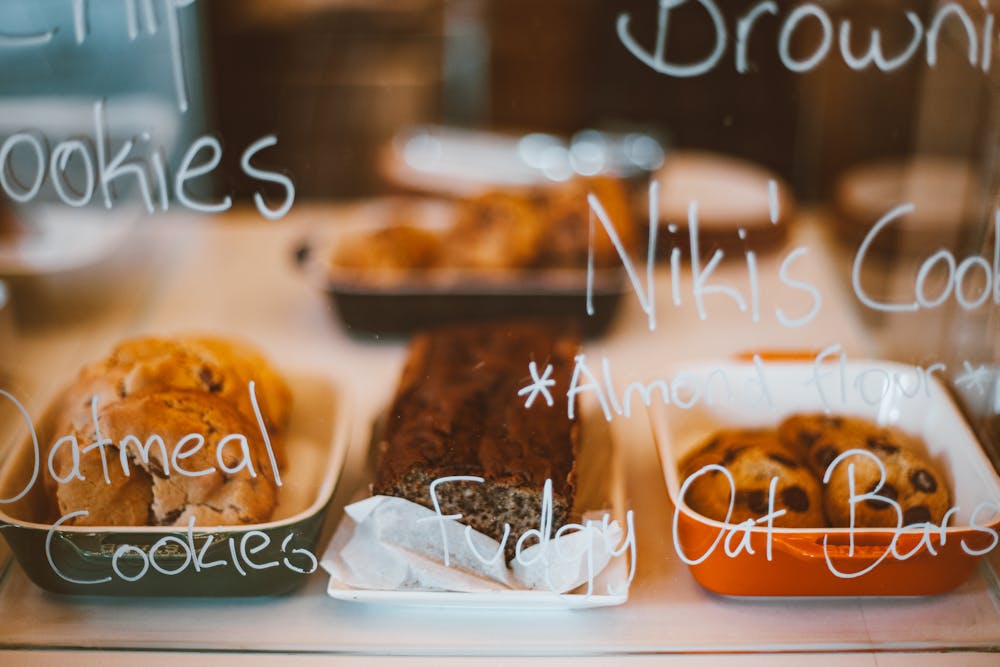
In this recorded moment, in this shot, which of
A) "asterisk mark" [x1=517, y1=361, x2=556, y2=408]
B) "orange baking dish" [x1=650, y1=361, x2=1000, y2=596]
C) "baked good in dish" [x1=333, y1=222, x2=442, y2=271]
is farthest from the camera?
"baked good in dish" [x1=333, y1=222, x2=442, y2=271]

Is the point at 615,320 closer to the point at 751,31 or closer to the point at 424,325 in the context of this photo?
the point at 424,325

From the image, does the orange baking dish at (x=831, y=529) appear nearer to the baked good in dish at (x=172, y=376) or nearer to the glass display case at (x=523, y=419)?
the glass display case at (x=523, y=419)

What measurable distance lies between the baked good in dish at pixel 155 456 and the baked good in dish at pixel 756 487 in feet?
1.19

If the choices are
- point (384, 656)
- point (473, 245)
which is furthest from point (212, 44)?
point (384, 656)

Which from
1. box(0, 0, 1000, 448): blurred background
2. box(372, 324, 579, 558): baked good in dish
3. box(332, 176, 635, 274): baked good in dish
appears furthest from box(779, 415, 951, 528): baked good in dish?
box(332, 176, 635, 274): baked good in dish

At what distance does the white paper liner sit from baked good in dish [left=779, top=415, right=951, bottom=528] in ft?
0.61

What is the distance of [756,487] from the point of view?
81cm

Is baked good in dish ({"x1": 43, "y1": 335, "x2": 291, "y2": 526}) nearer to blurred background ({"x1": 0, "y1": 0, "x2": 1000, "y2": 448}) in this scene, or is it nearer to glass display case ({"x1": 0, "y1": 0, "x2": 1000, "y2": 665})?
glass display case ({"x1": 0, "y1": 0, "x2": 1000, "y2": 665})

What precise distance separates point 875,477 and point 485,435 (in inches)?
13.0

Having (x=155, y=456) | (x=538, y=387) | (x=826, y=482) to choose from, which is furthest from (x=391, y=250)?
(x=826, y=482)

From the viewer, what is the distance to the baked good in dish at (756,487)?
801 mm

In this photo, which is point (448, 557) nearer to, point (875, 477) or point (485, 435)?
point (485, 435)

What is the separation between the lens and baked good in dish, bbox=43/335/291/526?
30.8 inches

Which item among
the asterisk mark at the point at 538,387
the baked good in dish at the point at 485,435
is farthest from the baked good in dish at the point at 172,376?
the asterisk mark at the point at 538,387
